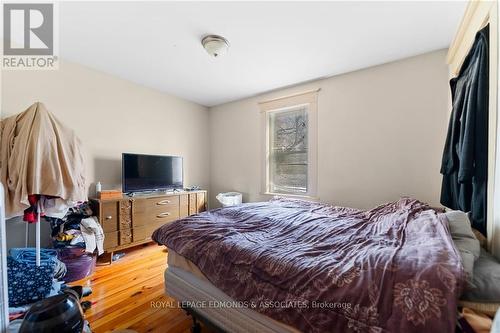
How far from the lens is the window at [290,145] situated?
3.09m

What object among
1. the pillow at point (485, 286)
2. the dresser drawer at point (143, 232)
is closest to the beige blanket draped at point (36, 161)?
the dresser drawer at point (143, 232)

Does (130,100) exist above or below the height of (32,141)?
above

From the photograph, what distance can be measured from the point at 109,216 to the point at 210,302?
6.18 feet

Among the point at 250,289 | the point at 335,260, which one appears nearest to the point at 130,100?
the point at 250,289

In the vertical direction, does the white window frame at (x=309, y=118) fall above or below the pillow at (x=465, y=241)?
above

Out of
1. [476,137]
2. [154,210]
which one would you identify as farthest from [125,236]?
[476,137]

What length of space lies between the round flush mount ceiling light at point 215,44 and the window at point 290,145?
1.46 metres

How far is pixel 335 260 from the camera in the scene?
106cm

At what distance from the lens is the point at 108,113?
9.56 ft

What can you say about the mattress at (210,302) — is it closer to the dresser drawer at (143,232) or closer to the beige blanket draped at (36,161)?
the beige blanket draped at (36,161)

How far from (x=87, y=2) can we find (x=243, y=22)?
3.98 feet

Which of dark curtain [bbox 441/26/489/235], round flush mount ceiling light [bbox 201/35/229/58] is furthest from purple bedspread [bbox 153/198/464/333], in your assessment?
round flush mount ceiling light [bbox 201/35/229/58]

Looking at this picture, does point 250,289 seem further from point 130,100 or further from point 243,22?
point 130,100

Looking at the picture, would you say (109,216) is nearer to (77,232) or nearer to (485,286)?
(77,232)
